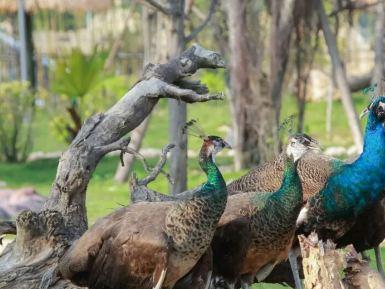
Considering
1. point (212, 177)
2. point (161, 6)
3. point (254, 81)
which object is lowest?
point (212, 177)

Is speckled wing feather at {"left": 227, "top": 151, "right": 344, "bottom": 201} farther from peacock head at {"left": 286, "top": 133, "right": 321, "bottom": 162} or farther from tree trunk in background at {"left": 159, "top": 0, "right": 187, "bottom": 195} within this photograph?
tree trunk in background at {"left": 159, "top": 0, "right": 187, "bottom": 195}

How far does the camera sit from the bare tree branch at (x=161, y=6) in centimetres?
851

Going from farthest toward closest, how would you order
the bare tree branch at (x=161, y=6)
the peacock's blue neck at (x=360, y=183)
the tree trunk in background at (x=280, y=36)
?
the tree trunk in background at (x=280, y=36)
the bare tree branch at (x=161, y=6)
the peacock's blue neck at (x=360, y=183)

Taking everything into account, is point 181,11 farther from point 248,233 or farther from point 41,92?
point 41,92

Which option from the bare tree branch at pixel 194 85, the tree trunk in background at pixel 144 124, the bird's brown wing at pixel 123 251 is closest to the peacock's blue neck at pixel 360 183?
the bird's brown wing at pixel 123 251

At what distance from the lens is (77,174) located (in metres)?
6.02

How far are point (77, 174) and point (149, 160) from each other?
29.1 ft

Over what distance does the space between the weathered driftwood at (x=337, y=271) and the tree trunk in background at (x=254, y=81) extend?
756 cm

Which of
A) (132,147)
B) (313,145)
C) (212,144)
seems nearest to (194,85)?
(313,145)

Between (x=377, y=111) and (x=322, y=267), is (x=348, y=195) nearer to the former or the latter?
(x=377, y=111)

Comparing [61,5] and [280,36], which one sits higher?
[61,5]

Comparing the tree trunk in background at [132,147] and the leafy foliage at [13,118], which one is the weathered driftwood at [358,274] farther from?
the leafy foliage at [13,118]

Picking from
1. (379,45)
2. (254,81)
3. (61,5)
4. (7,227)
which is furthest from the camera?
(61,5)

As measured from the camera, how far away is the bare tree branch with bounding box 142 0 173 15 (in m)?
8.51
